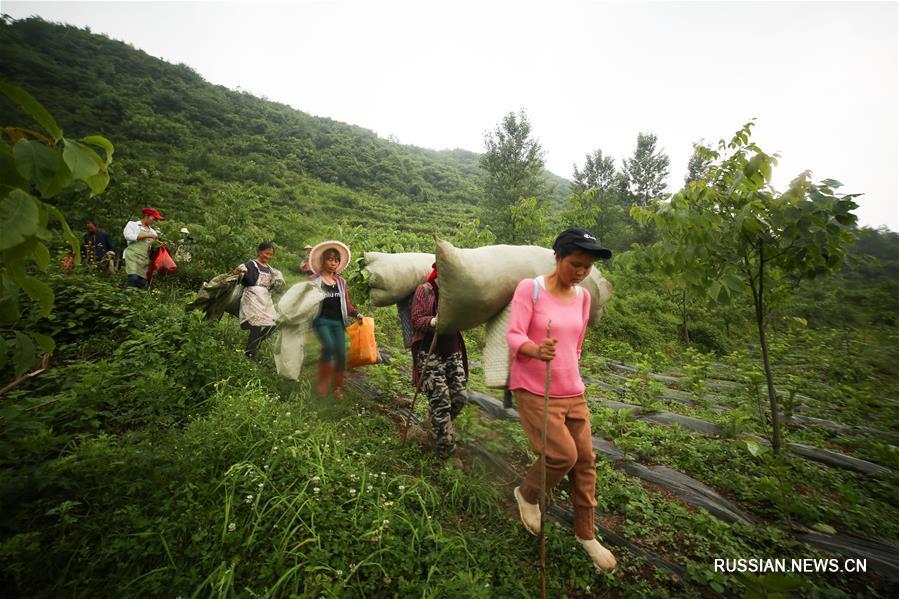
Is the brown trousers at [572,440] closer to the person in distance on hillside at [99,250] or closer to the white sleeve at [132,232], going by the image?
the white sleeve at [132,232]

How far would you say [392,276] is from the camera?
3.71 meters

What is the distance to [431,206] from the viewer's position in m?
30.7

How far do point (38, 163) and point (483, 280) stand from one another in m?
2.34

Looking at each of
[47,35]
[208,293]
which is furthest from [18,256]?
[47,35]

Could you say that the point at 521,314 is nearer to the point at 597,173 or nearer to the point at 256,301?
the point at 256,301

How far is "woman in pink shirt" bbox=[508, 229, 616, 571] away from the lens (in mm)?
2201

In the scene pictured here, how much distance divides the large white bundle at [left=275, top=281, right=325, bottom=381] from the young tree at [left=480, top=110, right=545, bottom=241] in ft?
58.3

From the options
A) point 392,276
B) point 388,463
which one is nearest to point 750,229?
point 392,276

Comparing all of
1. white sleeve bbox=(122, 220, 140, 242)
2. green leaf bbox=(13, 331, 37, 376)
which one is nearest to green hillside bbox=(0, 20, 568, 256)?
white sleeve bbox=(122, 220, 140, 242)

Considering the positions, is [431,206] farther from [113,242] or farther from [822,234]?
[822,234]

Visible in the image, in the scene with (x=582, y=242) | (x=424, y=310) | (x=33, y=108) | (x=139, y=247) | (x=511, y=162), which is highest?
(x=511, y=162)

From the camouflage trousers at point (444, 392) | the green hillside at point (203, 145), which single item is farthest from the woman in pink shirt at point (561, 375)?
the green hillside at point (203, 145)

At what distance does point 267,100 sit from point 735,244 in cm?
5476

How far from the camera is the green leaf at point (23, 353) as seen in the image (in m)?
1.08
